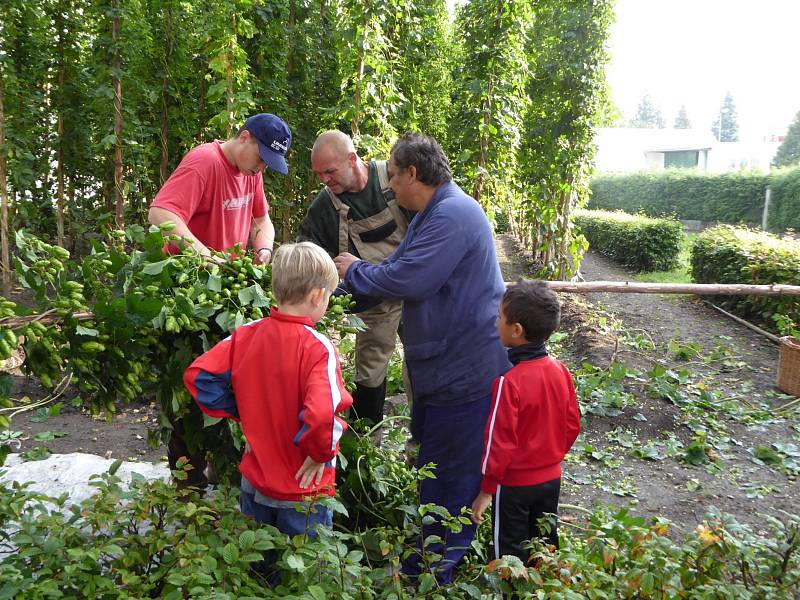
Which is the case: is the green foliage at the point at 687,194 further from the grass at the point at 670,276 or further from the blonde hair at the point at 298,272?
the blonde hair at the point at 298,272

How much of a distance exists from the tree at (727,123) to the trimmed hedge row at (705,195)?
83979mm

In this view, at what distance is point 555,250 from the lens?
36.1 ft

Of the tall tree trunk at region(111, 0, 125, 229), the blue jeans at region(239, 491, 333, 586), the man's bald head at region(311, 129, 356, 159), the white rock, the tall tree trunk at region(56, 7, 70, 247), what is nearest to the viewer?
the blue jeans at region(239, 491, 333, 586)

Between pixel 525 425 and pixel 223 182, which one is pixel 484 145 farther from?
pixel 525 425

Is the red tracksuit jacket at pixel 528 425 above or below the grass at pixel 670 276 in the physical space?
above

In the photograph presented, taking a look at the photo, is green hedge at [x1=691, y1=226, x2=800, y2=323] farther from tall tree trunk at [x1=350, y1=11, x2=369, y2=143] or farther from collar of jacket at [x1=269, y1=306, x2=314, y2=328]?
collar of jacket at [x1=269, y1=306, x2=314, y2=328]

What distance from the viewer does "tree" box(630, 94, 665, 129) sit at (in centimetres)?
12056

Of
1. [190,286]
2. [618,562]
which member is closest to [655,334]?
[618,562]

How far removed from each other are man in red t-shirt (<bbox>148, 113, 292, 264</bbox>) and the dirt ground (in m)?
1.27

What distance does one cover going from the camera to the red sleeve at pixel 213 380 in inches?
81.0

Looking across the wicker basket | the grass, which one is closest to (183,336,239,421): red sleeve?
the wicker basket

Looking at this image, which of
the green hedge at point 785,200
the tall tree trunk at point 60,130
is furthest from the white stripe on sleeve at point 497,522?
the green hedge at point 785,200

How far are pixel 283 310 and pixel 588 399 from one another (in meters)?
4.64

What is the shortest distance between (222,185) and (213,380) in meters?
1.62
